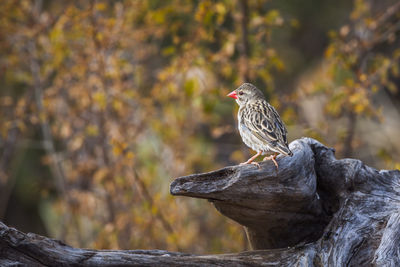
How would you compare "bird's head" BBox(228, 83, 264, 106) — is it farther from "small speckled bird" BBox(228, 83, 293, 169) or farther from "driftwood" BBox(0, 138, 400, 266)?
"driftwood" BBox(0, 138, 400, 266)

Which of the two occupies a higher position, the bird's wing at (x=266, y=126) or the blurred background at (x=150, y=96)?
the blurred background at (x=150, y=96)

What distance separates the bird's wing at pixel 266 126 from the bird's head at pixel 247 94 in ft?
0.87

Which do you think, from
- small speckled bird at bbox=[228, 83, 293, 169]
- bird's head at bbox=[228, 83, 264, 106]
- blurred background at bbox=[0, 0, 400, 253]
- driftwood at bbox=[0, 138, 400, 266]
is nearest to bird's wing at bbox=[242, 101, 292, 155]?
small speckled bird at bbox=[228, 83, 293, 169]

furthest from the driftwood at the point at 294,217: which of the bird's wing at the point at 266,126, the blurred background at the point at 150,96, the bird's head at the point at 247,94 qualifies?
the blurred background at the point at 150,96

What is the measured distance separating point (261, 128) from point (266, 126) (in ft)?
0.20

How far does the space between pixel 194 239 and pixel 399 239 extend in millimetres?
6207

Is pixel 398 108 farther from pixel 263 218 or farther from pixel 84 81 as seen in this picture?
pixel 263 218

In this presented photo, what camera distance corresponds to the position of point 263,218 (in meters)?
4.78

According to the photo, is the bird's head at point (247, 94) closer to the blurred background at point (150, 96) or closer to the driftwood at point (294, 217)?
the blurred background at point (150, 96)

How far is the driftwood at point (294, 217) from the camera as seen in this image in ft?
13.7

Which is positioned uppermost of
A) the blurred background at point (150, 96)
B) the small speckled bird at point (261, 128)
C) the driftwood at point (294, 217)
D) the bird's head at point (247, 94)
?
the blurred background at point (150, 96)

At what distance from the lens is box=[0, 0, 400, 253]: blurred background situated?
8086 mm

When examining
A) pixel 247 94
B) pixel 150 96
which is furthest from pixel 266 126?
pixel 150 96

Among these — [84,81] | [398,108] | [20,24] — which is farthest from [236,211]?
[398,108]
